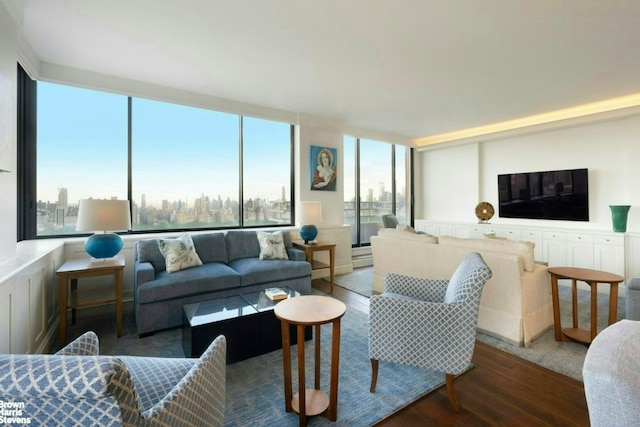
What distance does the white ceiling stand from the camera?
2242mm

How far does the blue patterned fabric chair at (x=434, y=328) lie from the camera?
5.82 feet

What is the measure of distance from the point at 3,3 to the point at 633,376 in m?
3.54

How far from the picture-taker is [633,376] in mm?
718

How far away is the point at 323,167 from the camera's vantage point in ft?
16.8

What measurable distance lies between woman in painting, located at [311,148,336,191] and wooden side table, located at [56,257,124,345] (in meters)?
3.06

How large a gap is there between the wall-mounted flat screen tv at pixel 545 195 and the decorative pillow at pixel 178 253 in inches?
216

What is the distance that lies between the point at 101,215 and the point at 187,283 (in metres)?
1.00

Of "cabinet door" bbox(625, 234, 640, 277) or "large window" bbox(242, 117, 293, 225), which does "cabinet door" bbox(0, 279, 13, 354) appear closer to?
"large window" bbox(242, 117, 293, 225)

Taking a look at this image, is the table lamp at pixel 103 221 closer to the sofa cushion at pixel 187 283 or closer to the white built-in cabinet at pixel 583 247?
the sofa cushion at pixel 187 283

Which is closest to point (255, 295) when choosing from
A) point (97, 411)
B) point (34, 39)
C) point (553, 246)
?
point (97, 411)

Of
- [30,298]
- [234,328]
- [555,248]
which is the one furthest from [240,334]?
[555,248]

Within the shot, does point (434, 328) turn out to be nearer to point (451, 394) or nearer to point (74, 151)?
point (451, 394)

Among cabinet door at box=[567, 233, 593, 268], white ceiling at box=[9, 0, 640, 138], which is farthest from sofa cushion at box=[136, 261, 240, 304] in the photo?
cabinet door at box=[567, 233, 593, 268]

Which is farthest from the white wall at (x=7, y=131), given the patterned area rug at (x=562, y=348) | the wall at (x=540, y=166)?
the wall at (x=540, y=166)
